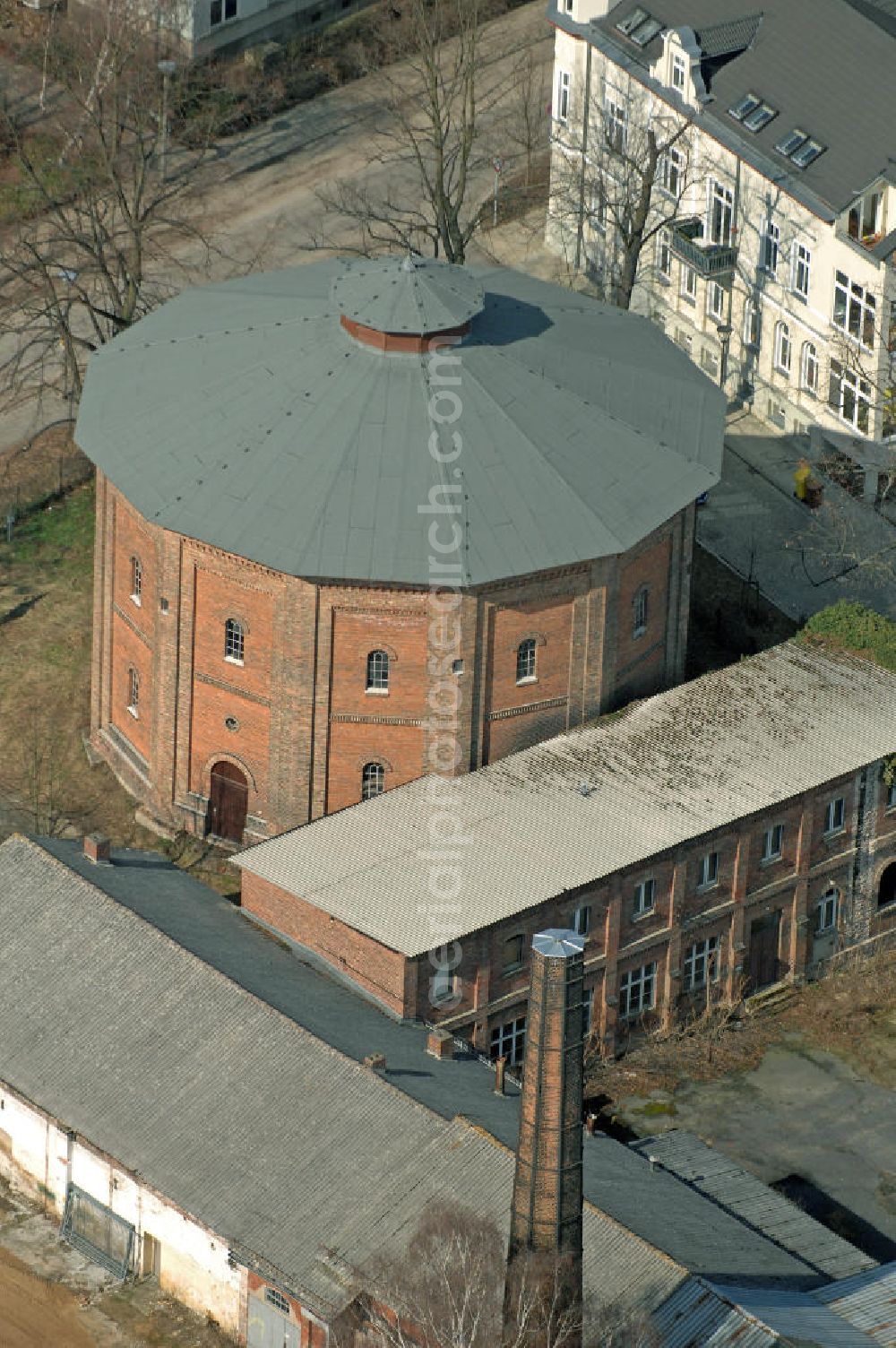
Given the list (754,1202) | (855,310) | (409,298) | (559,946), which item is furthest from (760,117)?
(559,946)

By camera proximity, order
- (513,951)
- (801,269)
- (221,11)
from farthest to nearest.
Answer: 1. (221,11)
2. (801,269)
3. (513,951)

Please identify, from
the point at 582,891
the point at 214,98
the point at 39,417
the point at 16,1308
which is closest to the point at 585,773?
the point at 582,891

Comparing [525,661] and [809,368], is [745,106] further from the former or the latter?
A: [525,661]

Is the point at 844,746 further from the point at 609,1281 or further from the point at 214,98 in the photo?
the point at 214,98

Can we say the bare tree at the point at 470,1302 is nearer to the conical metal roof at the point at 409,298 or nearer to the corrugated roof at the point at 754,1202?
the corrugated roof at the point at 754,1202

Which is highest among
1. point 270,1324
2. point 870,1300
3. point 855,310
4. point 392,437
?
point 855,310

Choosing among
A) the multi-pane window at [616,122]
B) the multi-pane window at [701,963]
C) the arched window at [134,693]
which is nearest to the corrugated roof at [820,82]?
the multi-pane window at [616,122]

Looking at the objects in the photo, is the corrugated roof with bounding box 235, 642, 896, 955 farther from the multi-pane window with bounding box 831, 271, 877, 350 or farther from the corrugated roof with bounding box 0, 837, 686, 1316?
the multi-pane window with bounding box 831, 271, 877, 350
